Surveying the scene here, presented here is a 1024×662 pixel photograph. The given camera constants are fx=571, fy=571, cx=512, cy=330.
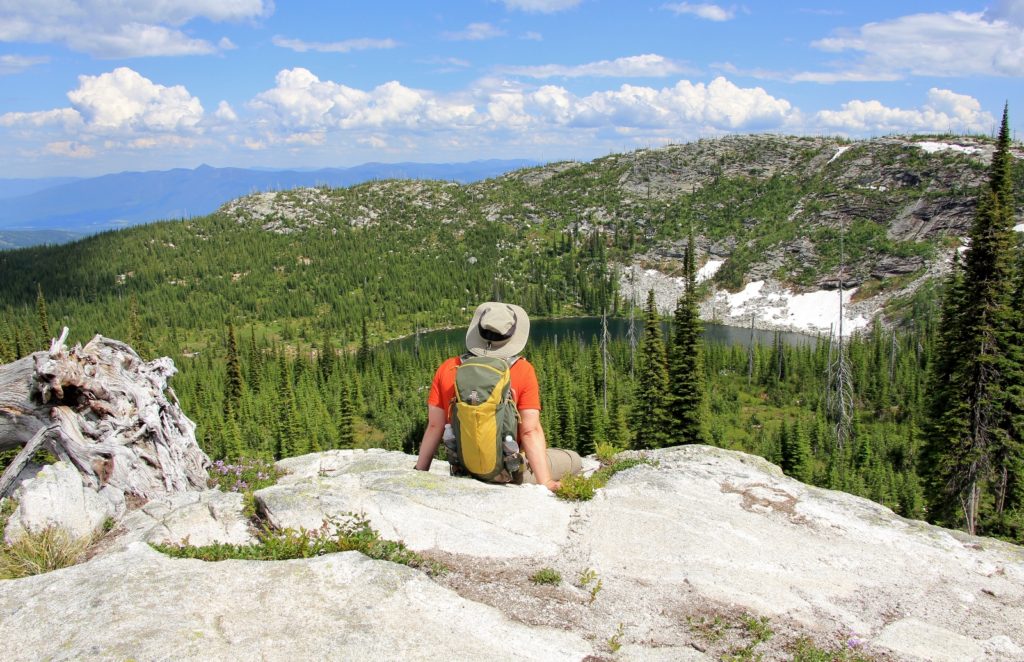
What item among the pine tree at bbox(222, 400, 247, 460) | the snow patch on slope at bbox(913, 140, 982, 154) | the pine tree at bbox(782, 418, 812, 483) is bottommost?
the pine tree at bbox(222, 400, 247, 460)

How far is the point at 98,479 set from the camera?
11469 mm

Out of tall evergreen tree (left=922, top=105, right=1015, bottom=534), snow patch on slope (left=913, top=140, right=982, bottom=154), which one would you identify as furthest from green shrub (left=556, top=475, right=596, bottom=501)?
snow patch on slope (left=913, top=140, right=982, bottom=154)

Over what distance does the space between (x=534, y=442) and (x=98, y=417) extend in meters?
10.0

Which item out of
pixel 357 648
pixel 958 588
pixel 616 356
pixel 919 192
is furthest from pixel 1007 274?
pixel 919 192

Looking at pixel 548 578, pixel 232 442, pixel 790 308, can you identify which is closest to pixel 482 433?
pixel 548 578

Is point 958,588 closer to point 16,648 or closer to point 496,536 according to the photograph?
point 496,536

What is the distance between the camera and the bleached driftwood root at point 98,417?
37.3ft

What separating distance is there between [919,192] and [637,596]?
20304cm

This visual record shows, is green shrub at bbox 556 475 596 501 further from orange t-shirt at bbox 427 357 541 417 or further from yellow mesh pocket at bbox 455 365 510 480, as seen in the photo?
orange t-shirt at bbox 427 357 541 417

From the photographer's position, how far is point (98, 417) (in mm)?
12297

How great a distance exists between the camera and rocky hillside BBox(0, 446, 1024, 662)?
221 inches

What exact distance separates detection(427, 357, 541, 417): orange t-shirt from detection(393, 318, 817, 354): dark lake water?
427 feet

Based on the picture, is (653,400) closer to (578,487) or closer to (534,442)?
(578,487)

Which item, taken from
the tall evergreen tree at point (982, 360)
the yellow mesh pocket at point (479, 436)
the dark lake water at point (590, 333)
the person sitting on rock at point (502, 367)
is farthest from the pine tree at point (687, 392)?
the dark lake water at point (590, 333)
